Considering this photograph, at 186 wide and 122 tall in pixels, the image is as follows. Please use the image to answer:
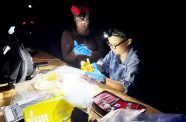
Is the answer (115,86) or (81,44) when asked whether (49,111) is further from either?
(81,44)

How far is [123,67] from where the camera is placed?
3.21 m

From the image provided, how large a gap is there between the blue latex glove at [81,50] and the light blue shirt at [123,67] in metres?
0.56

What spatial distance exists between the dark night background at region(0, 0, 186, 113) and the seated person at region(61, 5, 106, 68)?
29cm

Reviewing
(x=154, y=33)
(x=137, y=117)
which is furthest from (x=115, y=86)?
(x=154, y=33)

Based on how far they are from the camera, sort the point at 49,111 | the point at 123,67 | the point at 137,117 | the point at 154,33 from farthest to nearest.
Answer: the point at 154,33 → the point at 123,67 → the point at 49,111 → the point at 137,117

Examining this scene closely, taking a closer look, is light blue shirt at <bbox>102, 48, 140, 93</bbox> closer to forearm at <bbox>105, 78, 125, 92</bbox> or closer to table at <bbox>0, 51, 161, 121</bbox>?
forearm at <bbox>105, 78, 125, 92</bbox>

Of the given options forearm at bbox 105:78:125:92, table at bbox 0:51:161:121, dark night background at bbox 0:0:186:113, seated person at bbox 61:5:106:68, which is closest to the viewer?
table at bbox 0:51:161:121

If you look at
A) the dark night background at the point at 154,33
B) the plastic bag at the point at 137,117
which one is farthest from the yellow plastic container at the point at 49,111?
the dark night background at the point at 154,33

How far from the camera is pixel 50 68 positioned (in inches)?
121

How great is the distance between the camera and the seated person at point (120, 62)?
2.78 metres

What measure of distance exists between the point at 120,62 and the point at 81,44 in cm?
104

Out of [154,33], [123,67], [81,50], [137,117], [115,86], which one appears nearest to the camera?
[137,117]

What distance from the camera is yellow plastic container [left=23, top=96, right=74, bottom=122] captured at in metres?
1.77

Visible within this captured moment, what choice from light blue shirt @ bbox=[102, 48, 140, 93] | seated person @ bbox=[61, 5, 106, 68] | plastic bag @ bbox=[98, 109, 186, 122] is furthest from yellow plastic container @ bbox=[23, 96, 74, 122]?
seated person @ bbox=[61, 5, 106, 68]
